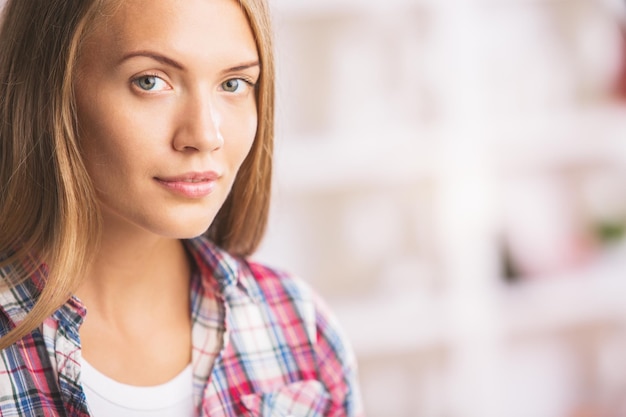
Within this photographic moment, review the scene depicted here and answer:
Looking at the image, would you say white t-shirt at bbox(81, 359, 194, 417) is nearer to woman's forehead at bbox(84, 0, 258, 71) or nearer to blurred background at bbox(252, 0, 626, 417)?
woman's forehead at bbox(84, 0, 258, 71)

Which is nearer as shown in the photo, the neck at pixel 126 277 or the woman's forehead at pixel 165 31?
the woman's forehead at pixel 165 31

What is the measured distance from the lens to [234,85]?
81cm

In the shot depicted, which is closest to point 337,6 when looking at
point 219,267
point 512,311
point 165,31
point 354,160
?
point 354,160

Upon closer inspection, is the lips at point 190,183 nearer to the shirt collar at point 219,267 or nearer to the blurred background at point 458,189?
the shirt collar at point 219,267

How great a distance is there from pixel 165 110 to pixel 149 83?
28 millimetres

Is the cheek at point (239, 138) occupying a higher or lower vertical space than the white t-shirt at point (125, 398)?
higher

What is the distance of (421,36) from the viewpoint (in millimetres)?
2172

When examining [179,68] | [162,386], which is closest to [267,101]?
[179,68]

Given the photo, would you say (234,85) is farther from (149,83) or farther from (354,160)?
(354,160)

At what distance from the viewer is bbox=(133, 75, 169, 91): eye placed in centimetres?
76

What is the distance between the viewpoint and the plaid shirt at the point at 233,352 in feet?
2.66

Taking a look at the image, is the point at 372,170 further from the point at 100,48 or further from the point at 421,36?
the point at 100,48

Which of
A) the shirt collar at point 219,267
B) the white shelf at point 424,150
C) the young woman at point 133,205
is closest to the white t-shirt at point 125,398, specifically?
the young woman at point 133,205

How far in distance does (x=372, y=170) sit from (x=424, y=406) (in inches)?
27.9
